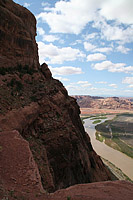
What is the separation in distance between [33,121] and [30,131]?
3.19ft

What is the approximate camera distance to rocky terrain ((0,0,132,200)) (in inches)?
234

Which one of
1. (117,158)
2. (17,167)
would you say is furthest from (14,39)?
(117,158)

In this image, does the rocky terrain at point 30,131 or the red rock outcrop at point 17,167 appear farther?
the rocky terrain at point 30,131

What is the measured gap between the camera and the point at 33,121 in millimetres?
11891

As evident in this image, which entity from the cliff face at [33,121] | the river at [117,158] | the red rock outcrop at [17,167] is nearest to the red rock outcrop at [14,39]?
the cliff face at [33,121]

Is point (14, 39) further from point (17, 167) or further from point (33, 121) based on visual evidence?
point (17, 167)

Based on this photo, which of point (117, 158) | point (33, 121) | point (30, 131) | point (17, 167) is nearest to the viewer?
point (17, 167)

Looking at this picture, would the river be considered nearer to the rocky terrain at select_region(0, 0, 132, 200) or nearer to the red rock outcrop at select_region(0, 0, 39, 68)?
the rocky terrain at select_region(0, 0, 132, 200)

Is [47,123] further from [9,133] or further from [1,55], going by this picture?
[1,55]

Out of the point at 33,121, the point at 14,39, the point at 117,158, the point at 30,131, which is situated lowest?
the point at 117,158

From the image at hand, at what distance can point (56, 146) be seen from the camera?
39.3 feet

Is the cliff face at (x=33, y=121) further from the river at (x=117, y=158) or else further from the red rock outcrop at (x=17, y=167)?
the river at (x=117, y=158)

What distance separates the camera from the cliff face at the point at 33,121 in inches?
351

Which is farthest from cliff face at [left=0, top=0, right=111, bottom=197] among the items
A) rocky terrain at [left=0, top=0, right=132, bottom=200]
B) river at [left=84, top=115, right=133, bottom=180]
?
river at [left=84, top=115, right=133, bottom=180]
